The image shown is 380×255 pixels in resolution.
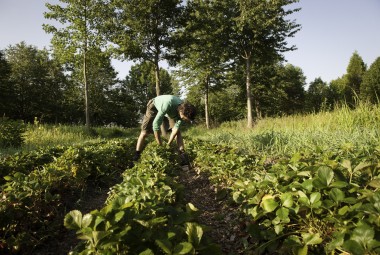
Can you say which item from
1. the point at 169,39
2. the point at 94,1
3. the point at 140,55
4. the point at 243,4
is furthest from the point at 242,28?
the point at 94,1

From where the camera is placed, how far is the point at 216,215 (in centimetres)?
283

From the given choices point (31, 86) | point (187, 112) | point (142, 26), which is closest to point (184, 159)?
point (187, 112)

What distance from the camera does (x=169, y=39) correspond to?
1747cm

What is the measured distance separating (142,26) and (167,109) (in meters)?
12.1

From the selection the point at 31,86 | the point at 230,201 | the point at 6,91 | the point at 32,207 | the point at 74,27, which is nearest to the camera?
the point at 32,207

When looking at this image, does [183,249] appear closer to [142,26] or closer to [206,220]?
[206,220]

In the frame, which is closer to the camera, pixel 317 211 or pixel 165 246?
pixel 165 246

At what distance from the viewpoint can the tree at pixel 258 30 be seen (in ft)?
53.2

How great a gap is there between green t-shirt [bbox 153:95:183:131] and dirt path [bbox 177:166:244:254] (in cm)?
174

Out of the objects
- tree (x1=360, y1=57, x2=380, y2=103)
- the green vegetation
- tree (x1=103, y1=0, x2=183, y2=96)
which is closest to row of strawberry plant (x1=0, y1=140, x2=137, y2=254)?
the green vegetation

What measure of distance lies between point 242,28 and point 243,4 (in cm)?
174

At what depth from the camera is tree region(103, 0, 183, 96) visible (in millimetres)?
16328

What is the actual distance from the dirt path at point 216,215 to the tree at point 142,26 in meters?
13.6

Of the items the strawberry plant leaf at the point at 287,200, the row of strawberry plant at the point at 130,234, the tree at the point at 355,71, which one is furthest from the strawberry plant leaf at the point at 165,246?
the tree at the point at 355,71
